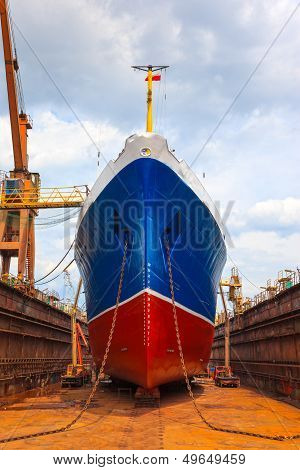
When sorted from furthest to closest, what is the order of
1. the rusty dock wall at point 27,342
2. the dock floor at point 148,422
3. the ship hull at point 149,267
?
the rusty dock wall at point 27,342 → the ship hull at point 149,267 → the dock floor at point 148,422

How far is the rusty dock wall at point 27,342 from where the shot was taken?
15.3m

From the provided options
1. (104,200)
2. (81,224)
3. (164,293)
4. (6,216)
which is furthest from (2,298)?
(6,216)

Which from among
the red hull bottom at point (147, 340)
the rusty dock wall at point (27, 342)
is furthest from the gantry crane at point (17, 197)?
the red hull bottom at point (147, 340)

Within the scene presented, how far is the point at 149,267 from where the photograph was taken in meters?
10.8

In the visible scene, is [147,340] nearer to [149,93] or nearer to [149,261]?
[149,261]

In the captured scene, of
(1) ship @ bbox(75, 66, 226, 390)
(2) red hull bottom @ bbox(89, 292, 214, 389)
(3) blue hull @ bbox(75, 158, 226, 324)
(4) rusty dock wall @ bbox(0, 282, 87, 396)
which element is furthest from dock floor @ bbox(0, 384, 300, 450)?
(3) blue hull @ bbox(75, 158, 226, 324)

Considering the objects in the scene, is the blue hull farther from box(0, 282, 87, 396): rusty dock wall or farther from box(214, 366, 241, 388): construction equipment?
box(214, 366, 241, 388): construction equipment

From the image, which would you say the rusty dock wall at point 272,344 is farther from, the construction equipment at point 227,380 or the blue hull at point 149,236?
the blue hull at point 149,236

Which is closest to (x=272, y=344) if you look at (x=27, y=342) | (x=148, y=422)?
(x=148, y=422)

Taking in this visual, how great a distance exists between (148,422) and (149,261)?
3.90m

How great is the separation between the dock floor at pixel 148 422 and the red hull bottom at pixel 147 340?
96cm

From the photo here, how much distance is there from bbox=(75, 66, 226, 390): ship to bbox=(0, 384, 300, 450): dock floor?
42.1 inches
